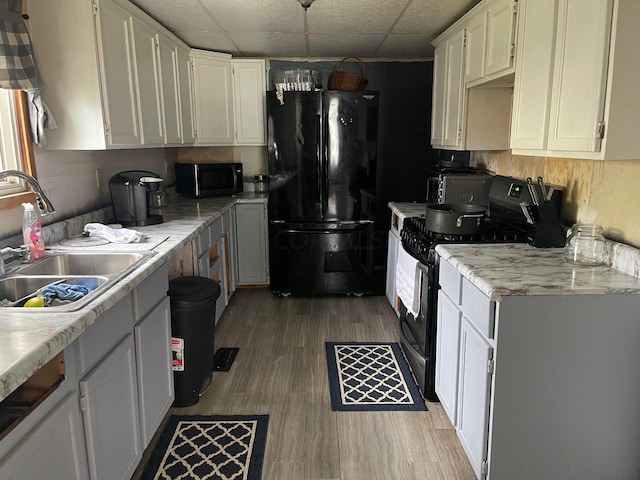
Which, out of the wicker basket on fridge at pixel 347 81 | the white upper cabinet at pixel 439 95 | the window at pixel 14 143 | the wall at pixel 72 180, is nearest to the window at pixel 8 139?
the window at pixel 14 143

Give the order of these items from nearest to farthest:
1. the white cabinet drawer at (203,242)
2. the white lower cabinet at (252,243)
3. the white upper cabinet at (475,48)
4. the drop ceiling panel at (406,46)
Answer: the white upper cabinet at (475,48), the white cabinet drawer at (203,242), the drop ceiling panel at (406,46), the white lower cabinet at (252,243)

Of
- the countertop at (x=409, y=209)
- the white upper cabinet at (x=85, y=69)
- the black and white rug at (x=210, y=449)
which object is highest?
the white upper cabinet at (x=85, y=69)

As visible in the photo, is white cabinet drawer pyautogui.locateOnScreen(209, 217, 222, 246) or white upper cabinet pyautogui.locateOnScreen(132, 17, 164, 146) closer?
white upper cabinet pyautogui.locateOnScreen(132, 17, 164, 146)

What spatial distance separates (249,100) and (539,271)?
11.0ft

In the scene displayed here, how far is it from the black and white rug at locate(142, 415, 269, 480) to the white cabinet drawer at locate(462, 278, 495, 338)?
1138 millimetres

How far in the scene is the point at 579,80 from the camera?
1.81 metres

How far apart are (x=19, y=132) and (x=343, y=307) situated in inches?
107

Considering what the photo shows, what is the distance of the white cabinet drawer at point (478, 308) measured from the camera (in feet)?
5.70

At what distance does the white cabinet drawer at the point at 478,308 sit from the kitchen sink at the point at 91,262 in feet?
4.62

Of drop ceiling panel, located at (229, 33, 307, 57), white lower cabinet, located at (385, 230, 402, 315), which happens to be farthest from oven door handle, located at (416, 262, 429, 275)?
drop ceiling panel, located at (229, 33, 307, 57)

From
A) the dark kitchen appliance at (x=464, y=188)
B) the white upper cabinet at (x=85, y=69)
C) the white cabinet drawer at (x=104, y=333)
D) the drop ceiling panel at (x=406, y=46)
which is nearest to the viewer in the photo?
the white cabinet drawer at (x=104, y=333)

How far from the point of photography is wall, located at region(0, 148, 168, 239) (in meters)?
2.35

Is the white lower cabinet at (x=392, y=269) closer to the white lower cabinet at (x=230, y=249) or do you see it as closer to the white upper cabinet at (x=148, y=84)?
the white lower cabinet at (x=230, y=249)

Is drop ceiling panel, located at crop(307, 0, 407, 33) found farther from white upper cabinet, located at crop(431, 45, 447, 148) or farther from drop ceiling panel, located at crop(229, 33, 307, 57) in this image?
white upper cabinet, located at crop(431, 45, 447, 148)
